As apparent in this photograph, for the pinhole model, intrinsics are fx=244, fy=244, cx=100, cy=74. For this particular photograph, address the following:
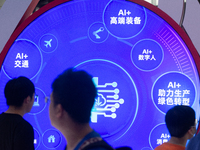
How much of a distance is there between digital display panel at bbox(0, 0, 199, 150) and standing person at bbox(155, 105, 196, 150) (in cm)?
31

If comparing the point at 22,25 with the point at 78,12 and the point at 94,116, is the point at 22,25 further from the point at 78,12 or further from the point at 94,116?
the point at 94,116

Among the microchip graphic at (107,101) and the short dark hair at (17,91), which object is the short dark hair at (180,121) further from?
the short dark hair at (17,91)

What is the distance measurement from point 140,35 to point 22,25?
3.01 feet

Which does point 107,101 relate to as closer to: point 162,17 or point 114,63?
point 114,63

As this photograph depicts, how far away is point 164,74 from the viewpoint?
176 centimetres

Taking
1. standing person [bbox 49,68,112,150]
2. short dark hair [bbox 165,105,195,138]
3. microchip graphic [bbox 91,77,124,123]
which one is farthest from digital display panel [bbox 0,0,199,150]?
standing person [bbox 49,68,112,150]

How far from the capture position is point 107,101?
181 cm

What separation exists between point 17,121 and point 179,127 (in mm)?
936

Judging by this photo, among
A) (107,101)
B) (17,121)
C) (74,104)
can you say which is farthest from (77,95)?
(107,101)

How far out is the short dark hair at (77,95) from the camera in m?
0.86

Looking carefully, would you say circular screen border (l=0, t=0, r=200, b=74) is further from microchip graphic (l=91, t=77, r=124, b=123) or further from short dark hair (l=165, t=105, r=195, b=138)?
microchip graphic (l=91, t=77, r=124, b=123)

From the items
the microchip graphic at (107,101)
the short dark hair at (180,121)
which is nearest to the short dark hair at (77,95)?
the short dark hair at (180,121)

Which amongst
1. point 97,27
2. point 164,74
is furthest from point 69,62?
point 164,74

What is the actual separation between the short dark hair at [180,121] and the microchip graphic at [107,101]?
46 cm
